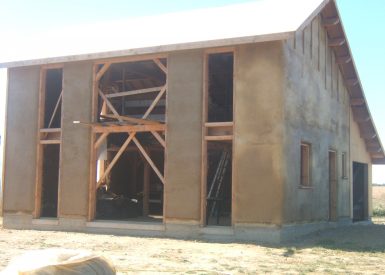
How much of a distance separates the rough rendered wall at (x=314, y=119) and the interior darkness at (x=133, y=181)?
18.9 feet

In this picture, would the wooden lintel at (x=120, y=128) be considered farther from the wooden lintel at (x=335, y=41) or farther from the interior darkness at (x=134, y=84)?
the wooden lintel at (x=335, y=41)

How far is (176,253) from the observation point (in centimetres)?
1152

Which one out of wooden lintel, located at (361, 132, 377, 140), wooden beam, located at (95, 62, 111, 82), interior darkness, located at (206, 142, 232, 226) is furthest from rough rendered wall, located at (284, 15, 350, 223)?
wooden beam, located at (95, 62, 111, 82)

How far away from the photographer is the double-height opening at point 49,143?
16812mm

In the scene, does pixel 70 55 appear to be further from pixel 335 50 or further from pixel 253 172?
pixel 335 50

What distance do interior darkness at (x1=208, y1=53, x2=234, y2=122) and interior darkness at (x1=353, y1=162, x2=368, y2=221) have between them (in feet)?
29.1

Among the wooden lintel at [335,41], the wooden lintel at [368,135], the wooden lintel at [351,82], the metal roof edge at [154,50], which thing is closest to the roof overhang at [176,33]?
the metal roof edge at [154,50]

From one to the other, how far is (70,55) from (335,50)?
10025 millimetres

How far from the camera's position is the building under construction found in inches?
542

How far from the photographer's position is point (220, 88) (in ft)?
63.2

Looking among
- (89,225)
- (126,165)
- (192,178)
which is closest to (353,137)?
(126,165)

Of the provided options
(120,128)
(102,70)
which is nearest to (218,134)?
(120,128)

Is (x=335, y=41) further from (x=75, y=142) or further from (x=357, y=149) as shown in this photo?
(x=75, y=142)

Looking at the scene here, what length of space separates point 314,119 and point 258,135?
397 cm
